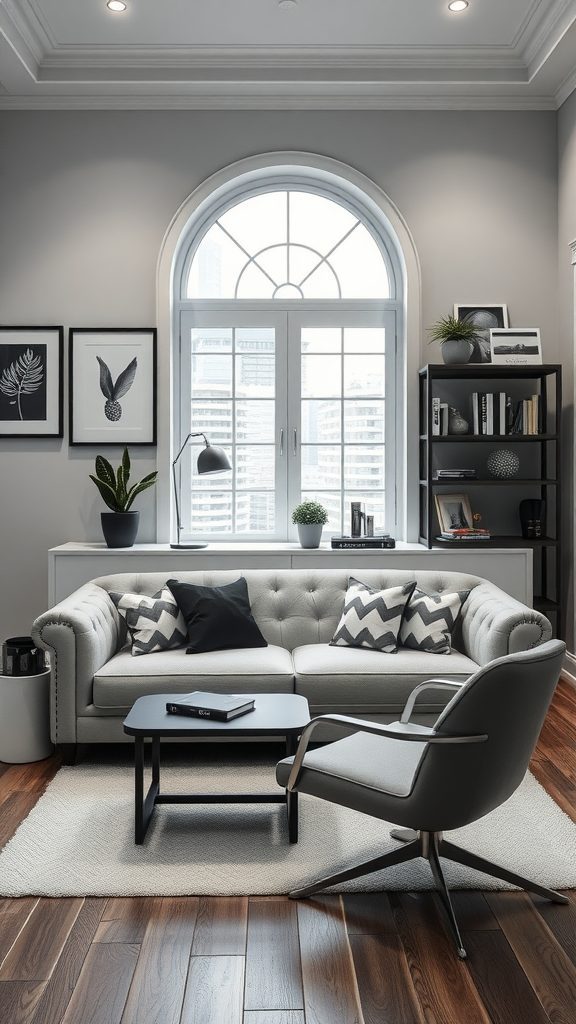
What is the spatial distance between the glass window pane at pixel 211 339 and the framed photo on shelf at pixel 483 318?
1.39m

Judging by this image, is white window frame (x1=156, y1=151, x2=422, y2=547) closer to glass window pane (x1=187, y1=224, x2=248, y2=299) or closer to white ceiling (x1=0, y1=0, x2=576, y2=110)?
glass window pane (x1=187, y1=224, x2=248, y2=299)

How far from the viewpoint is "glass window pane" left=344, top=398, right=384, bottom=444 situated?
194 inches

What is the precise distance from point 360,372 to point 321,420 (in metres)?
0.38

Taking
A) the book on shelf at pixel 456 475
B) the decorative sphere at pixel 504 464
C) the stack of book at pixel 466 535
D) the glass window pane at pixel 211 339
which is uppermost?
the glass window pane at pixel 211 339

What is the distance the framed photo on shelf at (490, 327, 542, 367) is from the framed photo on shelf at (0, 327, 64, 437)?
8.35 feet

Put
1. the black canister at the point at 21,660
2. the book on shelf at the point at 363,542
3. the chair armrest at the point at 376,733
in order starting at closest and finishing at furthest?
the chair armrest at the point at 376,733 < the black canister at the point at 21,660 < the book on shelf at the point at 363,542

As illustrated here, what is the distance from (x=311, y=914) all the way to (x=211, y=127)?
14.0ft

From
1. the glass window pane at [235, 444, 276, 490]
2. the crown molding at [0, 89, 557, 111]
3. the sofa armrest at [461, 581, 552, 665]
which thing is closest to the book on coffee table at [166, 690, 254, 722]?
the sofa armrest at [461, 581, 552, 665]

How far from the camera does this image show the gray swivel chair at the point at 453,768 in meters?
2.06

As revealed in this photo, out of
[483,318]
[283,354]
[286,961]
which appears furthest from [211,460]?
[286,961]

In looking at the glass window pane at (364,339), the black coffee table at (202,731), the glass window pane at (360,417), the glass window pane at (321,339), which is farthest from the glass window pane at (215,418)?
the black coffee table at (202,731)

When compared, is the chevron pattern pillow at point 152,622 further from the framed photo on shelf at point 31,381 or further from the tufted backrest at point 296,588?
the framed photo on shelf at point 31,381

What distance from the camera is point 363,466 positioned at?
195 inches

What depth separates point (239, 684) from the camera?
10.6 ft
